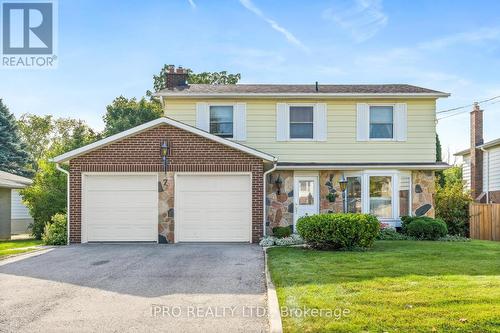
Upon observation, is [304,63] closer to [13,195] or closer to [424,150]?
[424,150]

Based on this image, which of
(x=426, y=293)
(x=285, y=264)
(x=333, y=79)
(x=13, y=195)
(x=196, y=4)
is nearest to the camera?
(x=426, y=293)

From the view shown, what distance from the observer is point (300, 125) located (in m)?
18.2

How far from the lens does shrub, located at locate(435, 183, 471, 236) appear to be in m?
20.7

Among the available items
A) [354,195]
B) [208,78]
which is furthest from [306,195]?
[208,78]

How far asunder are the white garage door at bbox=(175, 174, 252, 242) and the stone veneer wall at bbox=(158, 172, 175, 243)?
235 mm

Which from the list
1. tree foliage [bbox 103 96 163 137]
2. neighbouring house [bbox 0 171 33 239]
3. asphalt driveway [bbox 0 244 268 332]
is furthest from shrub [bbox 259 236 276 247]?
tree foliage [bbox 103 96 163 137]

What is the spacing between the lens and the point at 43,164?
2162 centimetres

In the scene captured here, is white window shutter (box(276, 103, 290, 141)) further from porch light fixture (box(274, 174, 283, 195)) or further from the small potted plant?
the small potted plant

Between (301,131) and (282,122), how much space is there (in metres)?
0.82

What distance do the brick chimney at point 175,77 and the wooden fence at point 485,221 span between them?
1373 cm

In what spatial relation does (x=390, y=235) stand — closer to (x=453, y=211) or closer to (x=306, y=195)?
(x=306, y=195)

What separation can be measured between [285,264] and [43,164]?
1531 cm

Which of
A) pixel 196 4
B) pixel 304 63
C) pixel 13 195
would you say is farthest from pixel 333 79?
pixel 13 195

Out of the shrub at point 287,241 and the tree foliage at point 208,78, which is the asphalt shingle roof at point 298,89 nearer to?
the shrub at point 287,241
